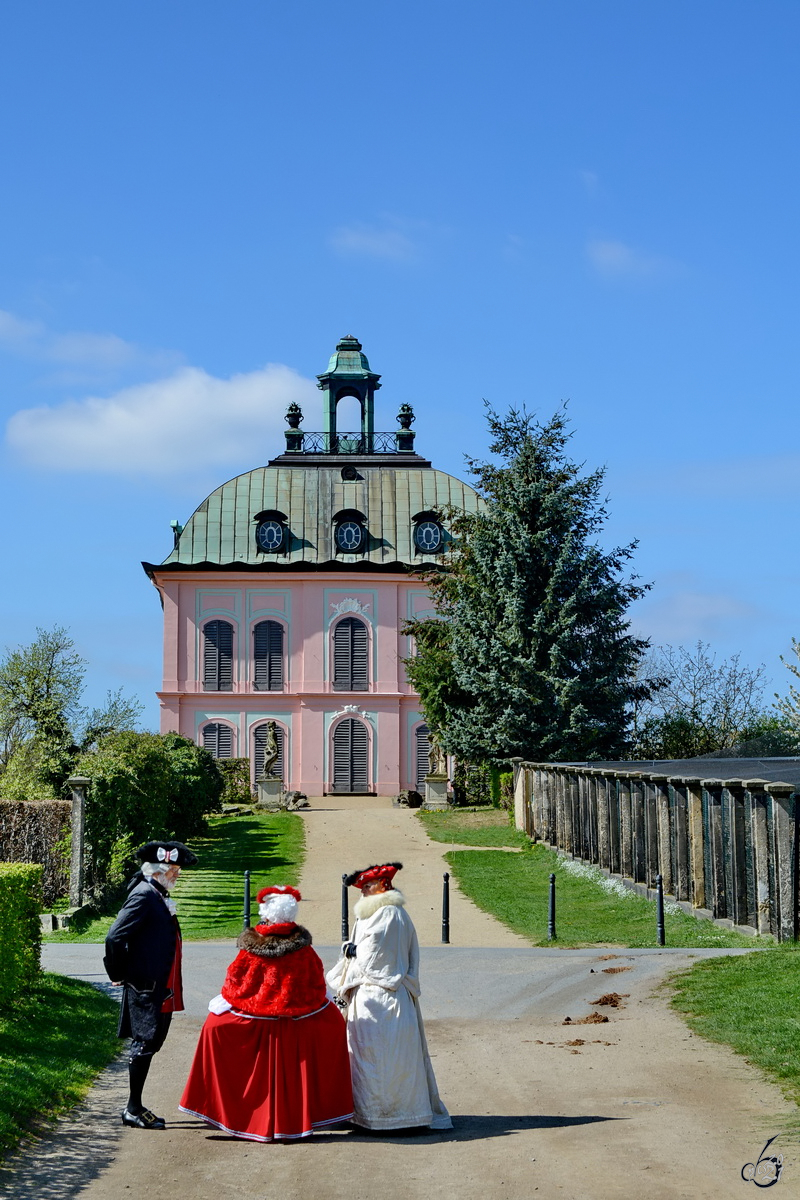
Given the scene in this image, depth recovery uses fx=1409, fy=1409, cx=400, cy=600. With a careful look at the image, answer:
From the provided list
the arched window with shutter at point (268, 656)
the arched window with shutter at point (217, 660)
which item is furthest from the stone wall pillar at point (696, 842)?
the arched window with shutter at point (217, 660)

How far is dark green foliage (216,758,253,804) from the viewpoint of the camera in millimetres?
44775

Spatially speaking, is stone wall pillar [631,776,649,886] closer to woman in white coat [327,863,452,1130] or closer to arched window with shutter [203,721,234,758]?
woman in white coat [327,863,452,1130]

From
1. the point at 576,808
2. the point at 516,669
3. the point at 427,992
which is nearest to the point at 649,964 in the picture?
the point at 427,992

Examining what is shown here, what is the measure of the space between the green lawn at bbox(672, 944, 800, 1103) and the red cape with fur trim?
310cm

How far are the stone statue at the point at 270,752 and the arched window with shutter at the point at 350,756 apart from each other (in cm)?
237

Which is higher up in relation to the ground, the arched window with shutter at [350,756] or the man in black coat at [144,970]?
the arched window with shutter at [350,756]

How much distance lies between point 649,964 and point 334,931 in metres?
5.28

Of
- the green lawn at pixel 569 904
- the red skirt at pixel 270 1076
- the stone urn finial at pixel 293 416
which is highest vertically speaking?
the stone urn finial at pixel 293 416

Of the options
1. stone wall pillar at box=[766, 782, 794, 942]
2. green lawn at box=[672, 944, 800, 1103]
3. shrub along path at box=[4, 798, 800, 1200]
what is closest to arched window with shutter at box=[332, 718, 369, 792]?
stone wall pillar at box=[766, 782, 794, 942]

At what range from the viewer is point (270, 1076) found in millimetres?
7918

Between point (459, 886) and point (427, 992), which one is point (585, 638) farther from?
point (427, 992)

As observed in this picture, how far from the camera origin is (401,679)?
50406mm

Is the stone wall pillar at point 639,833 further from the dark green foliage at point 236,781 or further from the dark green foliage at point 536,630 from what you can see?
the dark green foliage at point 236,781

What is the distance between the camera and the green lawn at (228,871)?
1881cm
